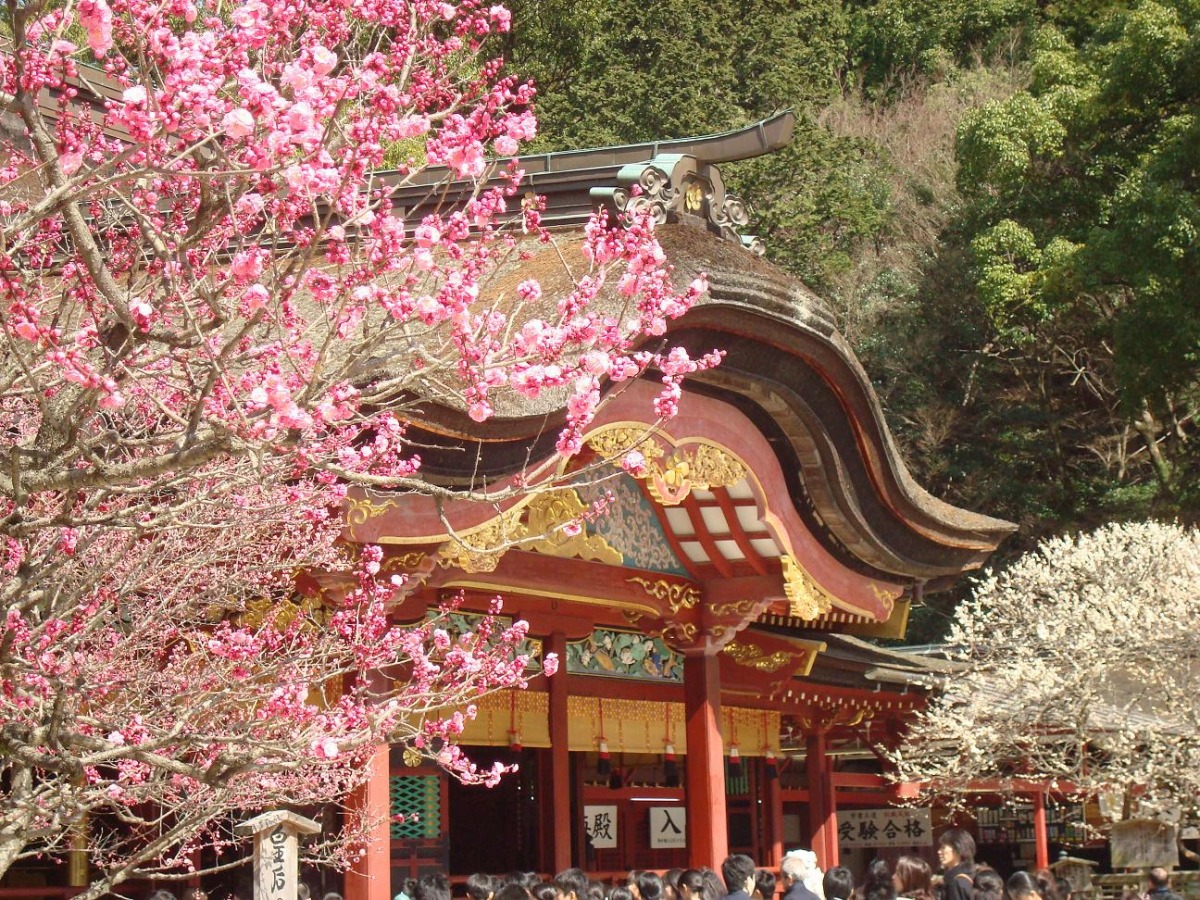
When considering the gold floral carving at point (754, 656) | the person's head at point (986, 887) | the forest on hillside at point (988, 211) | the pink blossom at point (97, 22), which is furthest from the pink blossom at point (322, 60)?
the forest on hillside at point (988, 211)

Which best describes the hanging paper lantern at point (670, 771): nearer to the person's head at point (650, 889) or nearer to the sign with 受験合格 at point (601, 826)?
the sign with 受験合格 at point (601, 826)

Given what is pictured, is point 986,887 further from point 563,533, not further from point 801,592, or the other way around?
point 801,592

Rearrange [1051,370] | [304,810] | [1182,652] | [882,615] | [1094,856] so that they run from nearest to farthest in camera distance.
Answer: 1. [304,810]
2. [882,615]
3. [1182,652]
4. [1094,856]
5. [1051,370]

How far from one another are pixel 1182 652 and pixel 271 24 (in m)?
14.9

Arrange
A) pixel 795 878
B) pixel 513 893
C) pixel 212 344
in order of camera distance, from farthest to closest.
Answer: pixel 795 878 → pixel 513 893 → pixel 212 344

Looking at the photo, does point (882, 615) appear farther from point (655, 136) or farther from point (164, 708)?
point (655, 136)

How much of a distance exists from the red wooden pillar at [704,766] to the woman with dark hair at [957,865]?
3967 mm

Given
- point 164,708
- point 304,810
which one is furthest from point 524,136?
point 304,810

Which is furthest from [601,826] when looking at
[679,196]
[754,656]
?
[679,196]

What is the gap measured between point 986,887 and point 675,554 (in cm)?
484

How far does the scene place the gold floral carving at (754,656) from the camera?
43.8 feet

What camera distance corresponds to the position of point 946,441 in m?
28.1

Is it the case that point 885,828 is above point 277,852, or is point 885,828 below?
below

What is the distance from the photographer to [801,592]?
1096 centimetres
